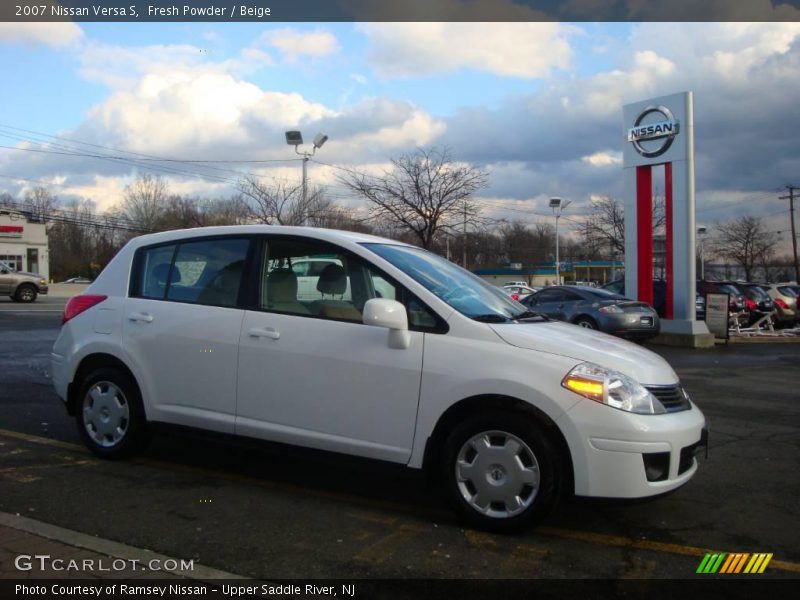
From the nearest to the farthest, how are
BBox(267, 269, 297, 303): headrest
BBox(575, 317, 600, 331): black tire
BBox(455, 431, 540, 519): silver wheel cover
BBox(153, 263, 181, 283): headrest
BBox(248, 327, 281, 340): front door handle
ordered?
BBox(455, 431, 540, 519): silver wheel cover < BBox(248, 327, 281, 340): front door handle < BBox(267, 269, 297, 303): headrest < BBox(153, 263, 181, 283): headrest < BBox(575, 317, 600, 331): black tire

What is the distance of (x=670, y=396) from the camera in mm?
4129

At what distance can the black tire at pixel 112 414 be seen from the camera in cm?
529

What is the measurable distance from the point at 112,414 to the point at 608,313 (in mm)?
11547

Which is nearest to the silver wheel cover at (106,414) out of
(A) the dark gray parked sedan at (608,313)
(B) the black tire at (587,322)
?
(A) the dark gray parked sedan at (608,313)

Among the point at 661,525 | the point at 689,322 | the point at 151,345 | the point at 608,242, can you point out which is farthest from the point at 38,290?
the point at 608,242

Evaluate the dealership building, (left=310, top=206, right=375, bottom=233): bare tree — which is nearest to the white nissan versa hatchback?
(left=310, top=206, right=375, bottom=233): bare tree

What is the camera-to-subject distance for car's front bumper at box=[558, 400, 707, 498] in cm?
379

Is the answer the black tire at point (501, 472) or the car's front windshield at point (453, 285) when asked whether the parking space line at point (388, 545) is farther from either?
the car's front windshield at point (453, 285)

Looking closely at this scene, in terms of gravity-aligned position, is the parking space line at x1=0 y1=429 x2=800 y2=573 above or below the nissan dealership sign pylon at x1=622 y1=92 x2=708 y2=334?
below

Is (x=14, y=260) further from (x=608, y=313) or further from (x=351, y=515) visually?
(x=351, y=515)

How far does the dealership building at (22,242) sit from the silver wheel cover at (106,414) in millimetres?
54826

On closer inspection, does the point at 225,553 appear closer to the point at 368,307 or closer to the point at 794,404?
the point at 368,307

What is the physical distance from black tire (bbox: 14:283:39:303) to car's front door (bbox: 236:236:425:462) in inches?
1096

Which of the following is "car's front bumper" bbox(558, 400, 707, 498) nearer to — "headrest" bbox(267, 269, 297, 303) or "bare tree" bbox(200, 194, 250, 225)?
"headrest" bbox(267, 269, 297, 303)
